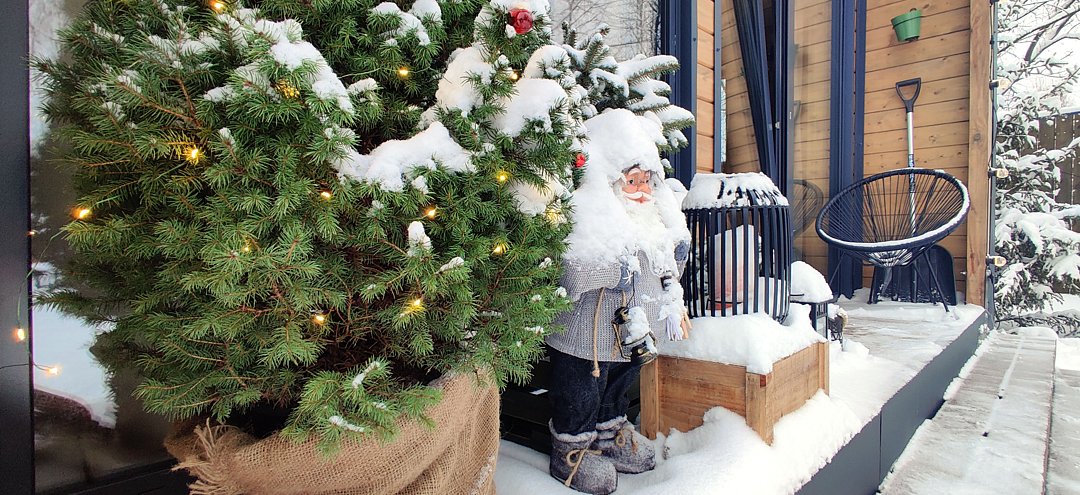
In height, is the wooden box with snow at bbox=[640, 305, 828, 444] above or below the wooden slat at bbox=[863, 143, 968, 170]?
below

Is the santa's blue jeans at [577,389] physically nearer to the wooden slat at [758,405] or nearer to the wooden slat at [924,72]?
the wooden slat at [758,405]

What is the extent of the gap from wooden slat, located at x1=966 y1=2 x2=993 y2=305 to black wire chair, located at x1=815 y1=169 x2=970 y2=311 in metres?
0.43

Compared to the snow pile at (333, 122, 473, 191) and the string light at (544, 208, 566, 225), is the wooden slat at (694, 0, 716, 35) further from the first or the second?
the snow pile at (333, 122, 473, 191)

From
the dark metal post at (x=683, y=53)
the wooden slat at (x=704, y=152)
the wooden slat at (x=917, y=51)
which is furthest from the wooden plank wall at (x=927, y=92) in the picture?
the dark metal post at (x=683, y=53)

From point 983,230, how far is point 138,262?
4.69 metres

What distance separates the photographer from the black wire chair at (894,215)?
288 centimetres

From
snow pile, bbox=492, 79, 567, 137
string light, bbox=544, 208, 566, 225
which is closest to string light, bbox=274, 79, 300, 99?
snow pile, bbox=492, 79, 567, 137

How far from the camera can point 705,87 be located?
203cm

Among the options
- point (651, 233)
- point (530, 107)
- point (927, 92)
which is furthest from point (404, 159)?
point (927, 92)

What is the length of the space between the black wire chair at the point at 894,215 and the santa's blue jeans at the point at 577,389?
2402mm

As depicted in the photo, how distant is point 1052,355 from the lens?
3.18 m

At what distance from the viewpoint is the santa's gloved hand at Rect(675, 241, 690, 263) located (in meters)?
1.17

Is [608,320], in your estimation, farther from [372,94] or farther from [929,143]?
[929,143]

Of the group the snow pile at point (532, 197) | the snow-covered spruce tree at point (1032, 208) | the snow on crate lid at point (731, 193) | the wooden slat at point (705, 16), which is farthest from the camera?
the snow-covered spruce tree at point (1032, 208)
